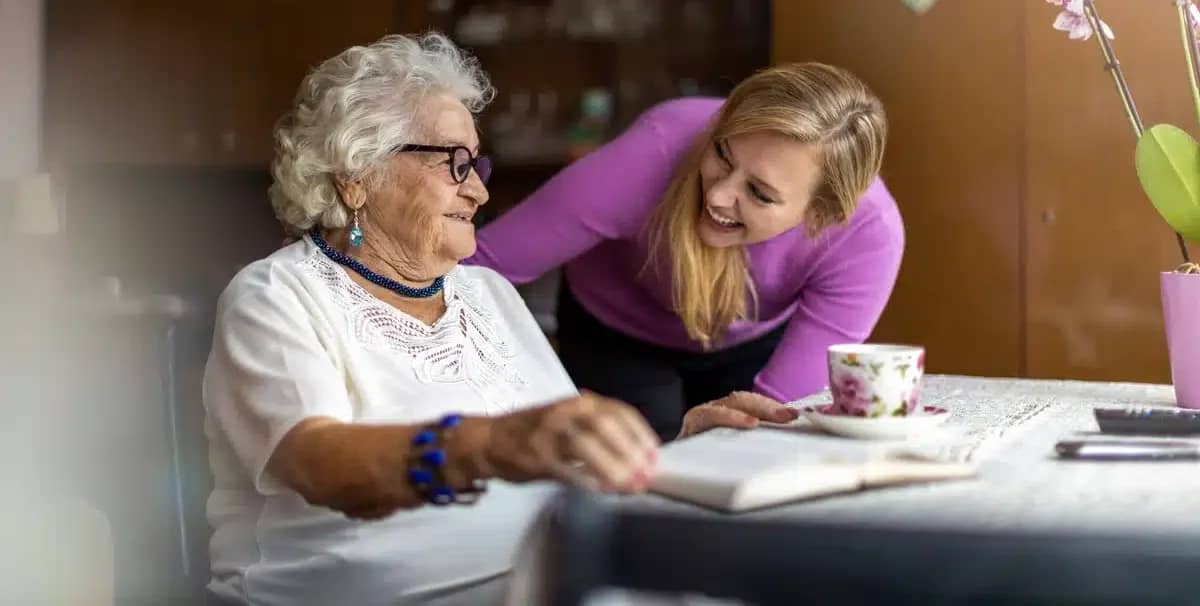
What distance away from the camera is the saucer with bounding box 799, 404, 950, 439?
3.72ft

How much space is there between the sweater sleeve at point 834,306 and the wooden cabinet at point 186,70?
2.67m

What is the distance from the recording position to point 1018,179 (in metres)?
3.29

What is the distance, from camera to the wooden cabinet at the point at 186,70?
4074mm

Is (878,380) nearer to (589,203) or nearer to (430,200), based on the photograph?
(430,200)

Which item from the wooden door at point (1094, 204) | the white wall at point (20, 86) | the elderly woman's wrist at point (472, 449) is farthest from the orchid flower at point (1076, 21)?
the white wall at point (20, 86)

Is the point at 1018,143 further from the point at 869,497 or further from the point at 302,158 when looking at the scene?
the point at 869,497

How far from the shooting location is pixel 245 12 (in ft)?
14.2

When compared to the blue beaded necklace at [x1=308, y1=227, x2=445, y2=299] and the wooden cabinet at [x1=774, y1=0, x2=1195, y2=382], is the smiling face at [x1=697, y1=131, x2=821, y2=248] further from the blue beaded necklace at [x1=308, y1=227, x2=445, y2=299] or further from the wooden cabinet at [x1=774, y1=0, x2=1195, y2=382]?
the wooden cabinet at [x1=774, y1=0, x2=1195, y2=382]

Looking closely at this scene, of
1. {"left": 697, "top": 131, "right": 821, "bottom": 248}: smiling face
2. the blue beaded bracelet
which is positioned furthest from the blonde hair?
the blue beaded bracelet

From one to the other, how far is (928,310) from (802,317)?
5.14 feet

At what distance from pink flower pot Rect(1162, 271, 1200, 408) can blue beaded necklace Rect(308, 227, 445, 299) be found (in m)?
0.84

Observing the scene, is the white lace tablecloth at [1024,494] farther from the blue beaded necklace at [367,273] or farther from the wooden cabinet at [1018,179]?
the wooden cabinet at [1018,179]

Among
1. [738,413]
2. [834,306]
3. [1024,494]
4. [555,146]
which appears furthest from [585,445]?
[555,146]

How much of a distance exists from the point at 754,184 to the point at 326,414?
2.62 ft
